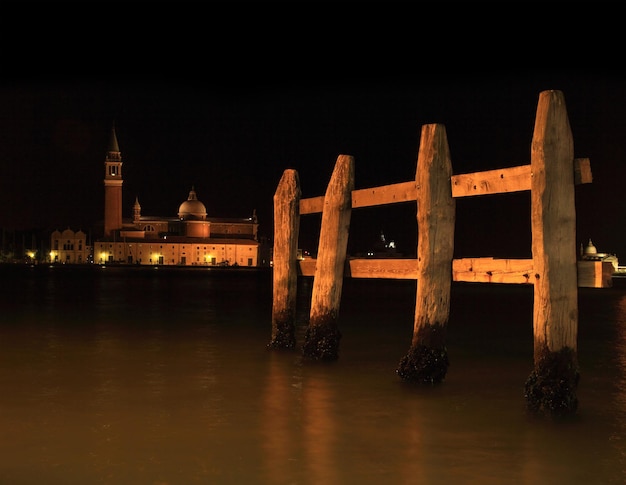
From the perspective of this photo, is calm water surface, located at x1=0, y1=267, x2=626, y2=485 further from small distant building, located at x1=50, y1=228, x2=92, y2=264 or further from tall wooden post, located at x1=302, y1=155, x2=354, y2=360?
small distant building, located at x1=50, y1=228, x2=92, y2=264

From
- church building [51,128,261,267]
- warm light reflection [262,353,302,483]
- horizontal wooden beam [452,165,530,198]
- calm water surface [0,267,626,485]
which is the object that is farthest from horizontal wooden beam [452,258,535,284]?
church building [51,128,261,267]

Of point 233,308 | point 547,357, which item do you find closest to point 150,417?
point 547,357

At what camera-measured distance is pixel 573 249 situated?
10000 mm

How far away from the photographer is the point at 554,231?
10.0 meters

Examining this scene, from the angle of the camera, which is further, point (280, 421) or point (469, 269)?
point (469, 269)

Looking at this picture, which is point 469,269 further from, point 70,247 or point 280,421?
point 70,247

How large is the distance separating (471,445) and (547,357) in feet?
4.16

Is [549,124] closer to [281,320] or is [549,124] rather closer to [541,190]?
[541,190]

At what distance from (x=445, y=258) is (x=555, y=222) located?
211 cm

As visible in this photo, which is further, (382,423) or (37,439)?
(382,423)

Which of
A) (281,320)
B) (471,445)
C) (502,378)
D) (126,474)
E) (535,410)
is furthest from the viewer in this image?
(281,320)

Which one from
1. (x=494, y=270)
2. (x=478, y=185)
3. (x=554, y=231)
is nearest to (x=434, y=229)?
(x=478, y=185)

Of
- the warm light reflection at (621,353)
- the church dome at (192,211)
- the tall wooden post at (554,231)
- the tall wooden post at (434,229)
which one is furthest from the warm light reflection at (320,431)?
the church dome at (192,211)

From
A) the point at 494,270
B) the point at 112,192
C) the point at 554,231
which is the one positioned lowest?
the point at 494,270
